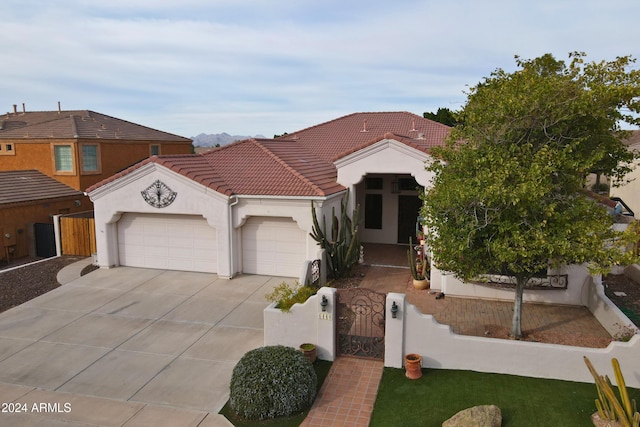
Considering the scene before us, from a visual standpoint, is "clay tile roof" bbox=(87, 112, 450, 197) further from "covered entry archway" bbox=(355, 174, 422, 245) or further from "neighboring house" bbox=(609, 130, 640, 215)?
"neighboring house" bbox=(609, 130, 640, 215)

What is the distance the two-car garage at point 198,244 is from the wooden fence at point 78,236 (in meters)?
3.11

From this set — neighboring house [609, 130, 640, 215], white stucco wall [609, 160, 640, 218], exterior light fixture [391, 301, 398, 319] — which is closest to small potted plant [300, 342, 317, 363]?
exterior light fixture [391, 301, 398, 319]

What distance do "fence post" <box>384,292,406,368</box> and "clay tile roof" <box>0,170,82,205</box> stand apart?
19.9 metres

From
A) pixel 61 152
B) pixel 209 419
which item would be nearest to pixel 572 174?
pixel 209 419

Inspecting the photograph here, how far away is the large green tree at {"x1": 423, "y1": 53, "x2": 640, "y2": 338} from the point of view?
10703mm

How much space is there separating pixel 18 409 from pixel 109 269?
33.7ft

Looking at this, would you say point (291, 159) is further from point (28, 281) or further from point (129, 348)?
point (28, 281)

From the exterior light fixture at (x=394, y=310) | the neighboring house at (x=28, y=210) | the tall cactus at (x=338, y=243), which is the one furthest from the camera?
the neighboring house at (x=28, y=210)

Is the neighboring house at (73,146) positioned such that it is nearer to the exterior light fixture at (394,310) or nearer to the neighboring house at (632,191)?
the exterior light fixture at (394,310)

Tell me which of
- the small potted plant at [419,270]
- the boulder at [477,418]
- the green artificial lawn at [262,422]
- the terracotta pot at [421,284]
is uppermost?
the small potted plant at [419,270]

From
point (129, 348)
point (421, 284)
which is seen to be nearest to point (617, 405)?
point (421, 284)

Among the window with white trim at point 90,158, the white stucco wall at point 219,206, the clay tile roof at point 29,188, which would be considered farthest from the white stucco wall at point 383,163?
the window with white trim at point 90,158

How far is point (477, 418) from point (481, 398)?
1.15 metres

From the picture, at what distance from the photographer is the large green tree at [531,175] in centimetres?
1070
